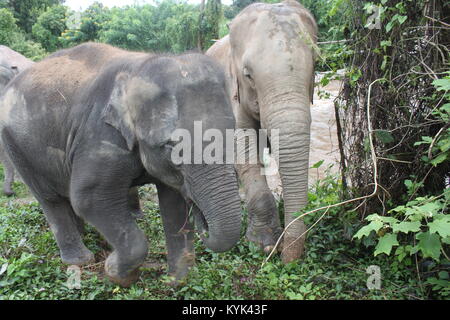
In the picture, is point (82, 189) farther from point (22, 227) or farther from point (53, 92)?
point (22, 227)

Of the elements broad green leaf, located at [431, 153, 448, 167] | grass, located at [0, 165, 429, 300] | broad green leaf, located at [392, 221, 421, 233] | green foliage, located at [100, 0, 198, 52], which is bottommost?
grass, located at [0, 165, 429, 300]

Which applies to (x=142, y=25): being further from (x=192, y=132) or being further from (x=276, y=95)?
(x=192, y=132)

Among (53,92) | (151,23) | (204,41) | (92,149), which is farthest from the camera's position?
(151,23)

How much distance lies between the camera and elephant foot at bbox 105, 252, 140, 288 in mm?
3641

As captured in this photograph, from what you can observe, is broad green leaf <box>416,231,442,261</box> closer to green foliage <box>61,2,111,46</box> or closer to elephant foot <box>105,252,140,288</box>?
elephant foot <box>105,252,140,288</box>

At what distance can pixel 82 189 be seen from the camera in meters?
3.50

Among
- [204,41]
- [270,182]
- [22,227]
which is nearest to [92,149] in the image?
[22,227]

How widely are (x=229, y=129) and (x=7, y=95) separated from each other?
94.9 inches

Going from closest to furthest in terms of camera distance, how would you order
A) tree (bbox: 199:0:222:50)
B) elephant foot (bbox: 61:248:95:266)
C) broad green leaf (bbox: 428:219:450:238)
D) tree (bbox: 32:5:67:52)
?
broad green leaf (bbox: 428:219:450:238), elephant foot (bbox: 61:248:95:266), tree (bbox: 199:0:222:50), tree (bbox: 32:5:67:52)

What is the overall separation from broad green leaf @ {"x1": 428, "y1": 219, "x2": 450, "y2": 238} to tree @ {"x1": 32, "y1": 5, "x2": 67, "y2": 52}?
24.7 meters

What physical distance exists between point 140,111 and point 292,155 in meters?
1.40

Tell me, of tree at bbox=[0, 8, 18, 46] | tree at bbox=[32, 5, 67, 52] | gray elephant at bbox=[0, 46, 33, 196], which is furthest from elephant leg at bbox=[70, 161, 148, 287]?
tree at bbox=[32, 5, 67, 52]

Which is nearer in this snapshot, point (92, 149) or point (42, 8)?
point (92, 149)

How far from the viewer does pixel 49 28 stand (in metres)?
25.5
